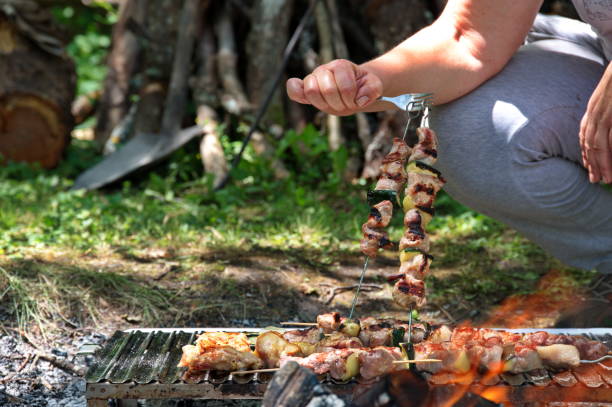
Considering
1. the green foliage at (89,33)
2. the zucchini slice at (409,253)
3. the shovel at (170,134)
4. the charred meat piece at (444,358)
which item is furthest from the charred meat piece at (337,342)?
the green foliage at (89,33)

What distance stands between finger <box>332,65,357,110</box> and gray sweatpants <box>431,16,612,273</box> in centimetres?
86

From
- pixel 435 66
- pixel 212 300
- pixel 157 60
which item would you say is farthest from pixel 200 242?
pixel 157 60

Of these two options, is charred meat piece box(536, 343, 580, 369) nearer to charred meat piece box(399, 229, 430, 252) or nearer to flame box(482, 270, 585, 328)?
charred meat piece box(399, 229, 430, 252)

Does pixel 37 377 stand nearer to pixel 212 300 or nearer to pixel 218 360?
pixel 212 300

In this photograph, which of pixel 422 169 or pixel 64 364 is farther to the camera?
pixel 64 364

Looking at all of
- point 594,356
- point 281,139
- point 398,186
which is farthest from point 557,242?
point 281,139

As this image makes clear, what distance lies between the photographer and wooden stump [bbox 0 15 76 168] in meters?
6.25

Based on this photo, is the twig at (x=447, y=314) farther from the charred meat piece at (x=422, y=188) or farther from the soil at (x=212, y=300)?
the charred meat piece at (x=422, y=188)

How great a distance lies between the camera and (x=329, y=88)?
212 centimetres

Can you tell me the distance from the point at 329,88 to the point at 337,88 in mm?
27

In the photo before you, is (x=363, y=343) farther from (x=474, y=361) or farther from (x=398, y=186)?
(x=398, y=186)

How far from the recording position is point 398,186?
7.41 feet

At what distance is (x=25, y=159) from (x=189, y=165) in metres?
1.65

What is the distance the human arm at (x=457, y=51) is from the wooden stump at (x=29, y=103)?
4648 mm
